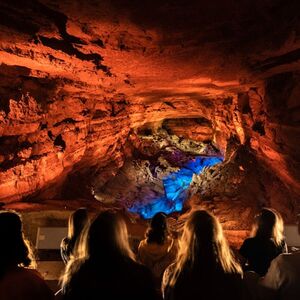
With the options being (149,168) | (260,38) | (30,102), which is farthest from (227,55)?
(149,168)

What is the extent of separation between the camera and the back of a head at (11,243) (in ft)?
6.86

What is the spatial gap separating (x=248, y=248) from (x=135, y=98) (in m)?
8.09

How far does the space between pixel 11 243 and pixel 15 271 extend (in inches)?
7.2

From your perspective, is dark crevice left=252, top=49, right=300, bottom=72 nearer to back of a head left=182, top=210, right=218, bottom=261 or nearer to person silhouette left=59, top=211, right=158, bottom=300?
back of a head left=182, top=210, right=218, bottom=261

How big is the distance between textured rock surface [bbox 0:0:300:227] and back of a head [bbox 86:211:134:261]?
3.67m

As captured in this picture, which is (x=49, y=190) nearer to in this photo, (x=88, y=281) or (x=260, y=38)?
(x=260, y=38)

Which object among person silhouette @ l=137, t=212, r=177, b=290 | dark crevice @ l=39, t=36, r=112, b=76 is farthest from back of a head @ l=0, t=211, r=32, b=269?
dark crevice @ l=39, t=36, r=112, b=76

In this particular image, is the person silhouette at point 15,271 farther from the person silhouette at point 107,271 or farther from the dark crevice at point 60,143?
the dark crevice at point 60,143

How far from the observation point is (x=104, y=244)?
2221 mm

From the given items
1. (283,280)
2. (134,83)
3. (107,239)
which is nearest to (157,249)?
(107,239)

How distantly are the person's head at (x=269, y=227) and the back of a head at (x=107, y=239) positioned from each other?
166cm

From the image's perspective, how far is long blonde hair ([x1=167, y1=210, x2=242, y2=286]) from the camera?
2.27m

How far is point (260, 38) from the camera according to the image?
20.6 ft

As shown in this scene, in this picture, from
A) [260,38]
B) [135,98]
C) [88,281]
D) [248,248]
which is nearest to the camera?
[88,281]
